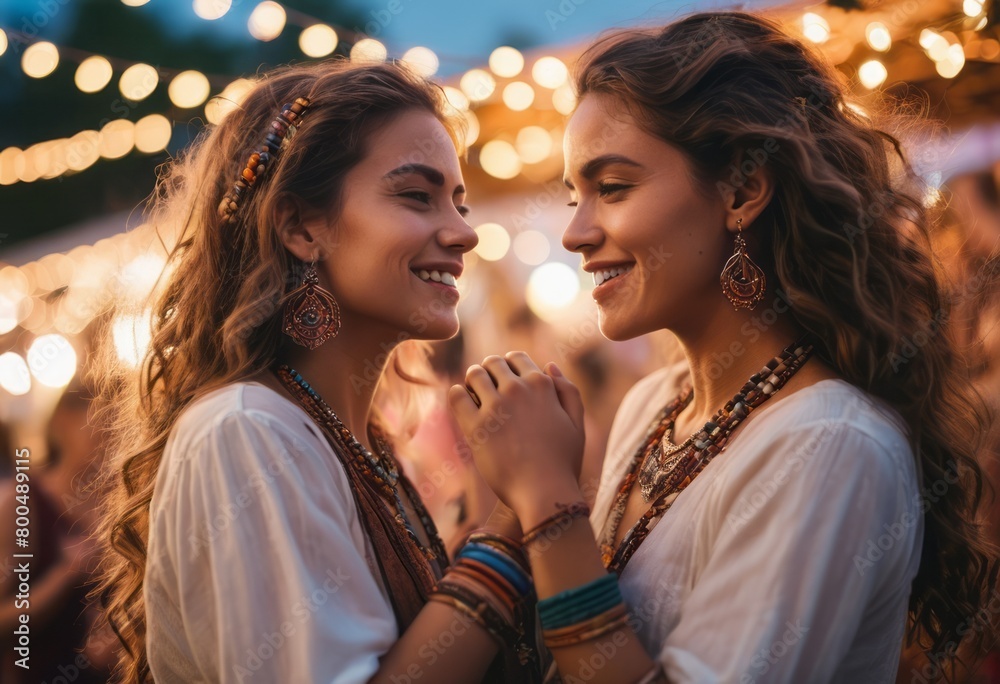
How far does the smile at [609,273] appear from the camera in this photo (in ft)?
6.79

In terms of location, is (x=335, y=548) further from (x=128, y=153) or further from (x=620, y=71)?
(x=128, y=153)

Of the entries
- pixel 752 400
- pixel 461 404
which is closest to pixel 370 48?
pixel 461 404

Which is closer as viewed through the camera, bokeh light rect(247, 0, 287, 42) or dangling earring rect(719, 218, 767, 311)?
dangling earring rect(719, 218, 767, 311)

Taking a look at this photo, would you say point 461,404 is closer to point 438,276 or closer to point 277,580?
point 438,276

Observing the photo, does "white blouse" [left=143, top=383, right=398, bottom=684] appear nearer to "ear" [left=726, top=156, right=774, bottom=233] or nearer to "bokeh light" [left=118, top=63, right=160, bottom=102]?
"ear" [left=726, top=156, right=774, bottom=233]

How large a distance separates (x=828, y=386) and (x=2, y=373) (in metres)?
4.85

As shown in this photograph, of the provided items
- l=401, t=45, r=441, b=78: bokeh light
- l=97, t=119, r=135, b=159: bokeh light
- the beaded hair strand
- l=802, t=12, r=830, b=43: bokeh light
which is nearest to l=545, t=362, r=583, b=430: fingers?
the beaded hair strand

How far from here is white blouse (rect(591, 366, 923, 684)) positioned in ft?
5.04

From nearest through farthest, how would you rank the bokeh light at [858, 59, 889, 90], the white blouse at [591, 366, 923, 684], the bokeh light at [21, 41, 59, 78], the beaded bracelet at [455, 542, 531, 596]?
1. the white blouse at [591, 366, 923, 684]
2. the beaded bracelet at [455, 542, 531, 596]
3. the bokeh light at [858, 59, 889, 90]
4. the bokeh light at [21, 41, 59, 78]

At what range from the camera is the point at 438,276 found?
7.20ft

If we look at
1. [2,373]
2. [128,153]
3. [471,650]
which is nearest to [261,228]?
[471,650]

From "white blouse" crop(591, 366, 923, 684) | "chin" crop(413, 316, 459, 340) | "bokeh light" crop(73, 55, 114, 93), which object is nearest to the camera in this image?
"white blouse" crop(591, 366, 923, 684)

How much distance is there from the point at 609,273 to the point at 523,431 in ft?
1.67

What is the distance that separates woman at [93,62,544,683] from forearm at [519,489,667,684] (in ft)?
0.36
